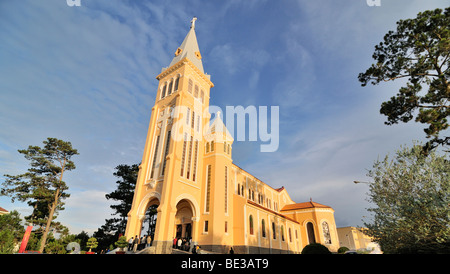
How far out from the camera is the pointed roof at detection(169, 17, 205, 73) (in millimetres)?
29641

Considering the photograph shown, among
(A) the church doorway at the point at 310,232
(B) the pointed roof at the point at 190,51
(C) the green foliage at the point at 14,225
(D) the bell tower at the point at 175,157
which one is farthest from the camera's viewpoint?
(A) the church doorway at the point at 310,232

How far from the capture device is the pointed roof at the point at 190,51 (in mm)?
29641

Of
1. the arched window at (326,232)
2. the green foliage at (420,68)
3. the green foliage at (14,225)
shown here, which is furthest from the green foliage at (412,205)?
the green foliage at (14,225)

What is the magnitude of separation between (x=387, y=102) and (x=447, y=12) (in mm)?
5166

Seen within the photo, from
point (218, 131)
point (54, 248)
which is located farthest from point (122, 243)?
point (218, 131)

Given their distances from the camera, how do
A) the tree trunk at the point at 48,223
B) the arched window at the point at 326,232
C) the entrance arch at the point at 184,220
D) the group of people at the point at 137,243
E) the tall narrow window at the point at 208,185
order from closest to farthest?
the group of people at the point at 137,243, the tall narrow window at the point at 208,185, the entrance arch at the point at 184,220, the tree trunk at the point at 48,223, the arched window at the point at 326,232

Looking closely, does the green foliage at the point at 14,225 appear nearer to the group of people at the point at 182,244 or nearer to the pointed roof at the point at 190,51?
the group of people at the point at 182,244

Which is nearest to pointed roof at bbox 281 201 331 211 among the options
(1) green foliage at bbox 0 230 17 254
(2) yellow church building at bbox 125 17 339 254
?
(2) yellow church building at bbox 125 17 339 254

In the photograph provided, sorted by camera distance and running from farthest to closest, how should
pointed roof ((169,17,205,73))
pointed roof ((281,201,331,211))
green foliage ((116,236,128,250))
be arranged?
pointed roof ((281,201,331,211)) < pointed roof ((169,17,205,73)) < green foliage ((116,236,128,250))

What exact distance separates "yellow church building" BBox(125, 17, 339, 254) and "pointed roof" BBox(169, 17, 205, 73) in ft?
0.63

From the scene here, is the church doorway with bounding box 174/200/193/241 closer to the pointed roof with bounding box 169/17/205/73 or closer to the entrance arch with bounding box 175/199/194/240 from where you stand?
the entrance arch with bounding box 175/199/194/240

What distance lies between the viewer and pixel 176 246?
813 inches

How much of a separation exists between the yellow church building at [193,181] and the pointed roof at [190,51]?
0.19 m
